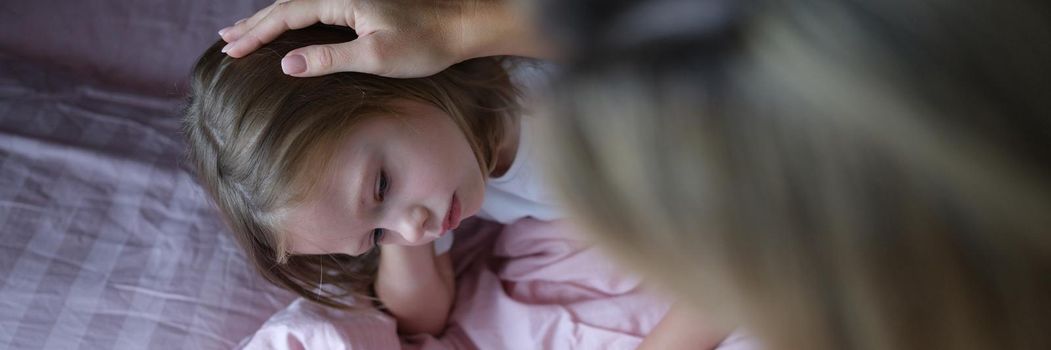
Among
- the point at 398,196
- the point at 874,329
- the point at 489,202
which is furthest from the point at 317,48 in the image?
the point at 874,329

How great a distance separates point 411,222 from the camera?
885 millimetres

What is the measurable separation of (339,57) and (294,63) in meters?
0.04

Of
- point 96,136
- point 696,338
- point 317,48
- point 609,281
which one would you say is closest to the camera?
point 317,48

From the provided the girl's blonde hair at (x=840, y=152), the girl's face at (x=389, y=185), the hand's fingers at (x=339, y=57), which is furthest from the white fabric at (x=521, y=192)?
the girl's blonde hair at (x=840, y=152)

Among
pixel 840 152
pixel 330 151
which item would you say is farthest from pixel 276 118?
pixel 840 152

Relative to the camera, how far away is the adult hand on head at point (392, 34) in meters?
0.82

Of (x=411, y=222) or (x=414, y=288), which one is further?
(x=414, y=288)

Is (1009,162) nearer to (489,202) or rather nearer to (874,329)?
(874,329)

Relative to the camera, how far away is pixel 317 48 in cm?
82

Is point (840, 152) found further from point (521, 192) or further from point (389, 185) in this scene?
point (521, 192)

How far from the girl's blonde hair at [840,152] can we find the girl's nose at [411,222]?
0.45 metres

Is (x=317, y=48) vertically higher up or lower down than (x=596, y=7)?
lower down

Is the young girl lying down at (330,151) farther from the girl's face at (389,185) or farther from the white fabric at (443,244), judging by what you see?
the white fabric at (443,244)

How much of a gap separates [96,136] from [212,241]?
254 mm
